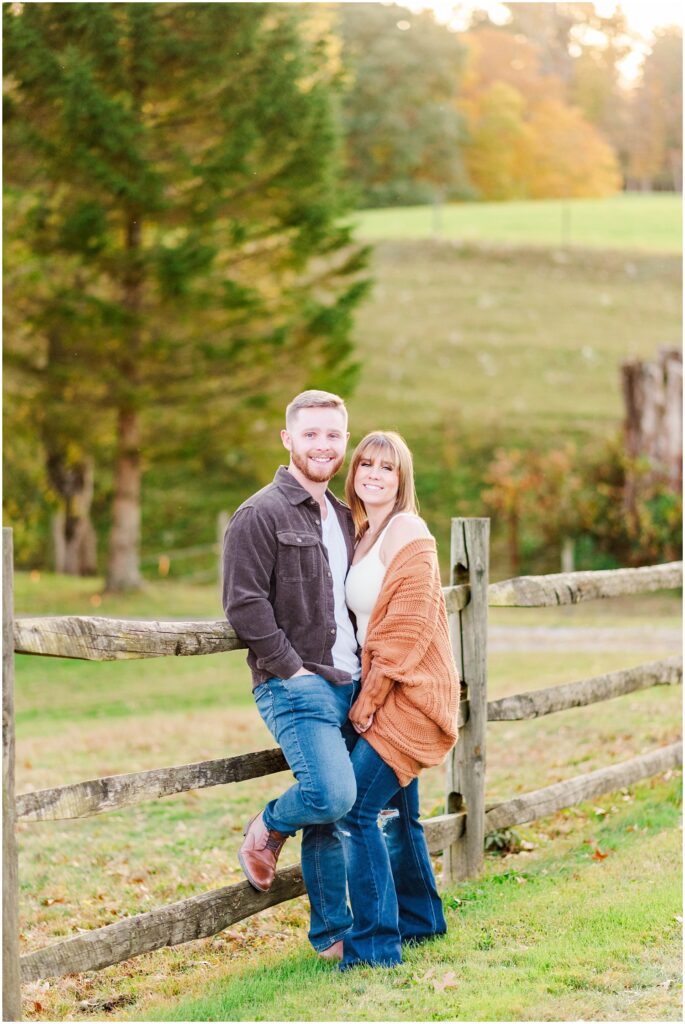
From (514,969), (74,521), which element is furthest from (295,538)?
(74,521)

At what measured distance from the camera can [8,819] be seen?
12.0 ft

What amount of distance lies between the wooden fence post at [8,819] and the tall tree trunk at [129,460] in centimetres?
1529

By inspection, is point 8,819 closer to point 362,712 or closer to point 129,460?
point 362,712

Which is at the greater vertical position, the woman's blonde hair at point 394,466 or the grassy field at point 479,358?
the grassy field at point 479,358

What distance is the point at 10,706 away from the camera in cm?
363

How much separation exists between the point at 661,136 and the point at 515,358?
77.0 feet

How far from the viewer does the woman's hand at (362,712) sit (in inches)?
170

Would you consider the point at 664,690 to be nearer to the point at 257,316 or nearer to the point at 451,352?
the point at 257,316

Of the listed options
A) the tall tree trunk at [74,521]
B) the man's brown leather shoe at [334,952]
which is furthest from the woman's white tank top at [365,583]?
the tall tree trunk at [74,521]

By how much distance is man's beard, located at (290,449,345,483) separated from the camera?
169 inches

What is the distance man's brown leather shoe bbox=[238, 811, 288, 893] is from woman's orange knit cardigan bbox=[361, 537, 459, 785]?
1.85ft

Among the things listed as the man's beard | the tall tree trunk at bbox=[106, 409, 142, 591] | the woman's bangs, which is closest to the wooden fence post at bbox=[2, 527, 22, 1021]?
the man's beard

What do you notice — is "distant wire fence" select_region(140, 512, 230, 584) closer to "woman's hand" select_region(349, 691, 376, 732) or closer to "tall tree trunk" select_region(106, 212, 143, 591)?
"tall tree trunk" select_region(106, 212, 143, 591)

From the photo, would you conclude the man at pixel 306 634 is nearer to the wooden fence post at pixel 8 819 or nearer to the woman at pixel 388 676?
the woman at pixel 388 676
